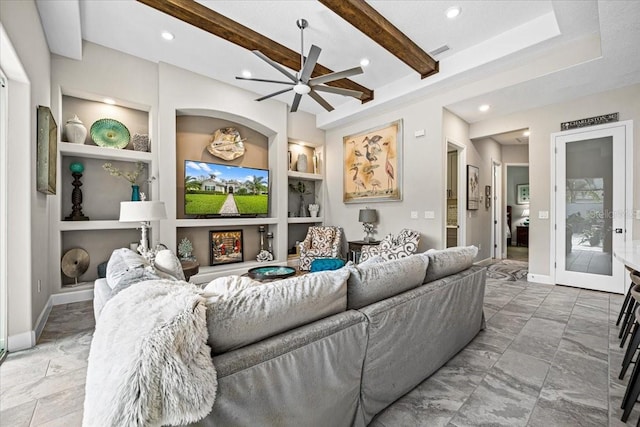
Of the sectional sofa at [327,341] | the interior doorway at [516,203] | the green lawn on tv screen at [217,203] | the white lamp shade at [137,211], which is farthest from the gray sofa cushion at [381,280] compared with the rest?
the interior doorway at [516,203]

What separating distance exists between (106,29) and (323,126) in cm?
386

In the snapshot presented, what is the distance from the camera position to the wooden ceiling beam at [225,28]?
2949mm

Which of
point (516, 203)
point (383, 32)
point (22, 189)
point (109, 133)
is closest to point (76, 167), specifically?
point (109, 133)

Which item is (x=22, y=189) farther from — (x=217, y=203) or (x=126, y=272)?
(x=217, y=203)

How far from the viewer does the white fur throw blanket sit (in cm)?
75

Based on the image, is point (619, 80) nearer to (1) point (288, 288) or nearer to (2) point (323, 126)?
(2) point (323, 126)

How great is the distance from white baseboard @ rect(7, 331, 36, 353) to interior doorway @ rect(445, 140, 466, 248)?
5.38 metres

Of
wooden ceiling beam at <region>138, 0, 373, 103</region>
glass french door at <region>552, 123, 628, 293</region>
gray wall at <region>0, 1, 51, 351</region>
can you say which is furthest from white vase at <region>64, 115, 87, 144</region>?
glass french door at <region>552, 123, 628, 293</region>

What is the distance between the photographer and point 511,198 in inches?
377

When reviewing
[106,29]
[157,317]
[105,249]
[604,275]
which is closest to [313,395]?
[157,317]

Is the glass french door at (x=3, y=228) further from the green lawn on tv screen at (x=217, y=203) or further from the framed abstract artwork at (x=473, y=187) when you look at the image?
the framed abstract artwork at (x=473, y=187)

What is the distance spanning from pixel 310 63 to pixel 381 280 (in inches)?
92.9

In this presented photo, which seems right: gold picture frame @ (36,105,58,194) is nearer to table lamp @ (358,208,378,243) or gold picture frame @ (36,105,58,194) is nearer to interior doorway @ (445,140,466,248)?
table lamp @ (358,208,378,243)

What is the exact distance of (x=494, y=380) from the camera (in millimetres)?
1965
